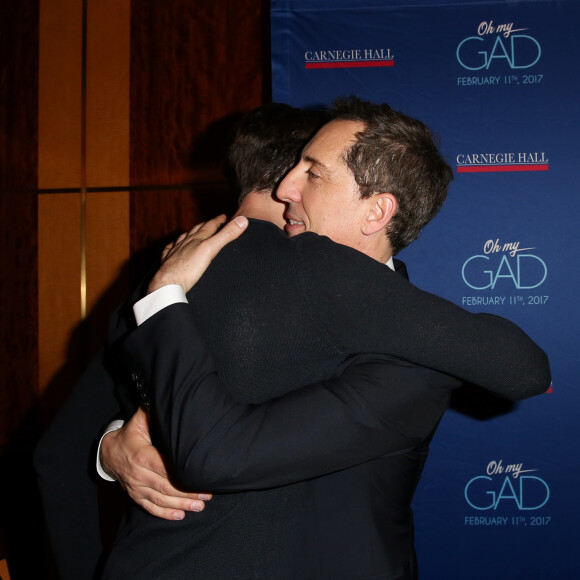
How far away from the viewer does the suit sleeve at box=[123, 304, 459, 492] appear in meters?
0.82

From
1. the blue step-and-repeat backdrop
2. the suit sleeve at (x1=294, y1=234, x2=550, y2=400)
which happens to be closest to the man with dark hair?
the suit sleeve at (x1=294, y1=234, x2=550, y2=400)

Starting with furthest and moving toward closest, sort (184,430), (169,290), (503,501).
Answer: (503,501)
(169,290)
(184,430)

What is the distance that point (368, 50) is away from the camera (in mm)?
2369

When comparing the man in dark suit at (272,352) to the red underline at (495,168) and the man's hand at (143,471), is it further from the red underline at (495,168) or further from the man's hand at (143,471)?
the red underline at (495,168)

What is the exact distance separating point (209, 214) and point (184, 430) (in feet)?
7.93

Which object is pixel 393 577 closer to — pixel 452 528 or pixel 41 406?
pixel 452 528

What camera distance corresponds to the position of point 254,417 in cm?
85

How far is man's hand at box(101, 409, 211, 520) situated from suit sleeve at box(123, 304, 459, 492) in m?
0.13

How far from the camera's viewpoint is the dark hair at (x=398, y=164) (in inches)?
48.8

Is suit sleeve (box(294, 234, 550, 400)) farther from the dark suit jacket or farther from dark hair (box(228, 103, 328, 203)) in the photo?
dark hair (box(228, 103, 328, 203))

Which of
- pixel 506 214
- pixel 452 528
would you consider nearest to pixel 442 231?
pixel 506 214

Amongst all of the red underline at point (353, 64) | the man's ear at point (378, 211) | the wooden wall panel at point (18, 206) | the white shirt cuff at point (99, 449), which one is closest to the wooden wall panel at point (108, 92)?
the wooden wall panel at point (18, 206)

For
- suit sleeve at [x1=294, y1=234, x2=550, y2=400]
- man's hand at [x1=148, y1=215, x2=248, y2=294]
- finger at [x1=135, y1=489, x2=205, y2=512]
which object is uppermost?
man's hand at [x1=148, y1=215, x2=248, y2=294]

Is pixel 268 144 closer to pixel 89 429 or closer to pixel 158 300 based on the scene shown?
pixel 158 300
